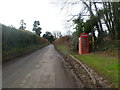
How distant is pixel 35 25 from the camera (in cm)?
→ 8525

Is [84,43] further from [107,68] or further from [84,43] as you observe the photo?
[107,68]

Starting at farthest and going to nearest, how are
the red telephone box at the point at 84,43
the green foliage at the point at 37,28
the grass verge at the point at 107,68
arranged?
the green foliage at the point at 37,28 → the red telephone box at the point at 84,43 → the grass verge at the point at 107,68

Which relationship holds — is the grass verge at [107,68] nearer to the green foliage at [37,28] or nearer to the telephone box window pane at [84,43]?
the telephone box window pane at [84,43]

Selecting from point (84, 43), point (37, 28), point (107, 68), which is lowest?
point (107, 68)

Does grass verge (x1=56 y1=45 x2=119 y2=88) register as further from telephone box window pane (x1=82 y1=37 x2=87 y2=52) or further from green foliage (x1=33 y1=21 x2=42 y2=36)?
green foliage (x1=33 y1=21 x2=42 y2=36)

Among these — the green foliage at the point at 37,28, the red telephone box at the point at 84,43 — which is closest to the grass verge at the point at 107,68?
the red telephone box at the point at 84,43

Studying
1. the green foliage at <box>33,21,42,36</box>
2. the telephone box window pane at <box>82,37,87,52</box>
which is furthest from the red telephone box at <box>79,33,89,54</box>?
the green foliage at <box>33,21,42,36</box>

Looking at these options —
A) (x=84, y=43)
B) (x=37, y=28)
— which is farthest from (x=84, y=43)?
(x=37, y=28)

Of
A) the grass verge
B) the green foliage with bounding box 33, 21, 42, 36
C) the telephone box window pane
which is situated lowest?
the grass verge

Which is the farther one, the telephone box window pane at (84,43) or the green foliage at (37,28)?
the green foliage at (37,28)

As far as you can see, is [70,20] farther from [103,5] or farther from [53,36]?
[53,36]

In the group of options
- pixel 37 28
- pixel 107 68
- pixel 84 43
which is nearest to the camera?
pixel 107 68

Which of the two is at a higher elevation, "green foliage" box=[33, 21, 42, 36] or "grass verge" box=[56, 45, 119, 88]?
"green foliage" box=[33, 21, 42, 36]

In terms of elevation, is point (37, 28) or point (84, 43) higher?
point (37, 28)
